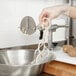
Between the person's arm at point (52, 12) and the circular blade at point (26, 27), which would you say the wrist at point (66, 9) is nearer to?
the person's arm at point (52, 12)

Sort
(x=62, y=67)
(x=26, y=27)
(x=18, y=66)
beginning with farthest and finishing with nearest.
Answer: (x=26, y=27) → (x=62, y=67) → (x=18, y=66)

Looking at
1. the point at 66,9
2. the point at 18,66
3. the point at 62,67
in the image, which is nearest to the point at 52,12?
the point at 66,9

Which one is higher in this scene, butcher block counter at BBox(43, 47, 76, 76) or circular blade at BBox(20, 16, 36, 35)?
circular blade at BBox(20, 16, 36, 35)

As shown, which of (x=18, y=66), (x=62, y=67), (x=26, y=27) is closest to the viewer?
(x=18, y=66)

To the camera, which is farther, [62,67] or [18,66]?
[62,67]

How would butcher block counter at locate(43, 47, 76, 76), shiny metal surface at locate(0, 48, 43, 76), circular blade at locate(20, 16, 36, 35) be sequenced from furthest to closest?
circular blade at locate(20, 16, 36, 35), butcher block counter at locate(43, 47, 76, 76), shiny metal surface at locate(0, 48, 43, 76)

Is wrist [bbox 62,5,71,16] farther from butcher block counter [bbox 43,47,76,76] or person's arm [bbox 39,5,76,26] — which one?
butcher block counter [bbox 43,47,76,76]

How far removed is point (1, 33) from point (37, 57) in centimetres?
27

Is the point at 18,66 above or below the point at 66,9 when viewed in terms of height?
below

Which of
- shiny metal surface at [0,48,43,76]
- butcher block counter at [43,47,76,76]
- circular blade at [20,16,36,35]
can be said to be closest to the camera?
shiny metal surface at [0,48,43,76]

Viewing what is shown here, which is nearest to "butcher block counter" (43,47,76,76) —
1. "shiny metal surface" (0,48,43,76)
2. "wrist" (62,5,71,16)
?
"shiny metal surface" (0,48,43,76)

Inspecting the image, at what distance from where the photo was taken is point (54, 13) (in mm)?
974

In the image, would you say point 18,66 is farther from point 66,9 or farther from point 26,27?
point 66,9

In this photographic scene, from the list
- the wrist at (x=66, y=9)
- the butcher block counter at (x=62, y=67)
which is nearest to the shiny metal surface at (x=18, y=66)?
the butcher block counter at (x=62, y=67)
